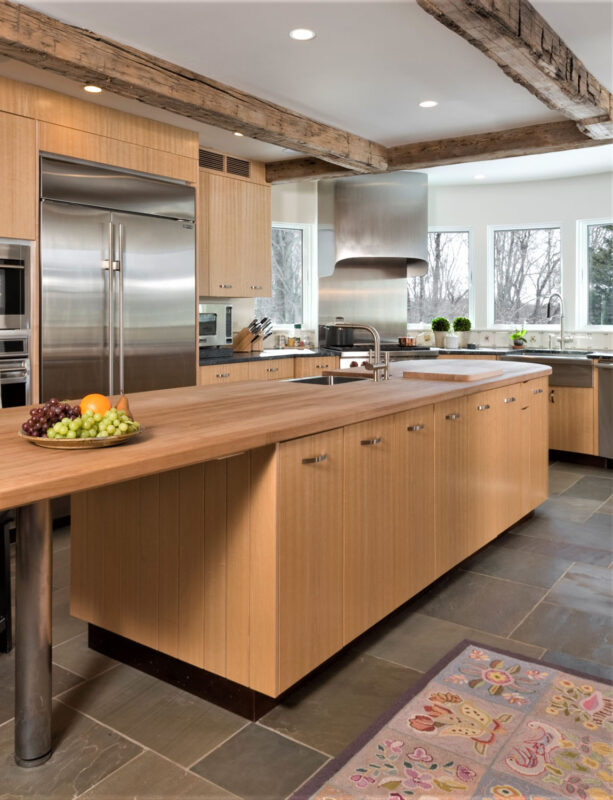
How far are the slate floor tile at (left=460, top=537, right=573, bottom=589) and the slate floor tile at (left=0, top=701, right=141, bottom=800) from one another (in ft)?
6.49

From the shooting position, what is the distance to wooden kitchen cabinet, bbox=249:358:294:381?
5746mm

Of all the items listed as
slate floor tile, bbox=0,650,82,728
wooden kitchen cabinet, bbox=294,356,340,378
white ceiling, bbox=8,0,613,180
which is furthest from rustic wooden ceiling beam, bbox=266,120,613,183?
slate floor tile, bbox=0,650,82,728

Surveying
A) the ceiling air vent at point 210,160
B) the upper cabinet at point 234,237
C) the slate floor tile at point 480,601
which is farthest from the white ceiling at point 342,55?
the slate floor tile at point 480,601

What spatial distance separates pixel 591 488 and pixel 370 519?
3212 mm

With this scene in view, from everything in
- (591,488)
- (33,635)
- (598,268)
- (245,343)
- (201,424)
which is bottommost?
(591,488)

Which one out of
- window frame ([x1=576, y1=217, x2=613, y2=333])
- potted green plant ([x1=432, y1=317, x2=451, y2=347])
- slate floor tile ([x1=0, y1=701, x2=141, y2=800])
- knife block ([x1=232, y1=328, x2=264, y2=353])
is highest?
window frame ([x1=576, y1=217, x2=613, y2=333])

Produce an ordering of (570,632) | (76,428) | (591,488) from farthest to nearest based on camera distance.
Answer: (591,488) → (570,632) → (76,428)

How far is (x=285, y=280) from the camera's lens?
23.2 ft

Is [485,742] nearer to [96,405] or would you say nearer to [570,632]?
[570,632]

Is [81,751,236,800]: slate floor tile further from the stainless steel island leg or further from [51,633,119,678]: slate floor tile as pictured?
[51,633,119,678]: slate floor tile

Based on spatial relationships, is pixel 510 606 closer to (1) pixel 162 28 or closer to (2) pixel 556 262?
(1) pixel 162 28

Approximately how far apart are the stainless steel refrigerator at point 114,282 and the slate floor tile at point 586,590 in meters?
2.88

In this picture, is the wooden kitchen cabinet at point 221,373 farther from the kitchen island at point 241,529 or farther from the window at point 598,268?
the window at point 598,268

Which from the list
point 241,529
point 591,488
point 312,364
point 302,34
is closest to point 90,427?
point 241,529
